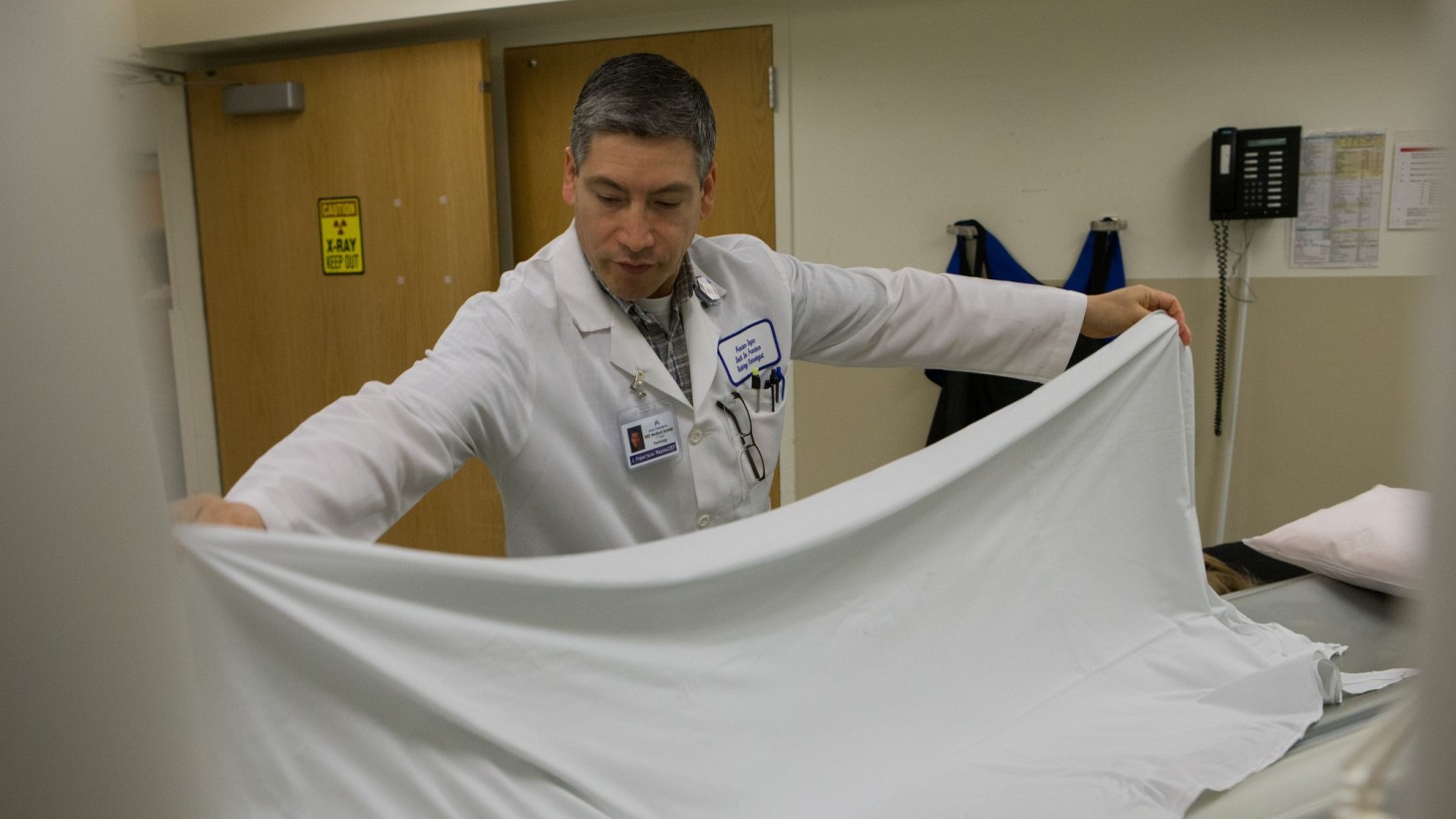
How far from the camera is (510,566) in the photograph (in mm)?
842

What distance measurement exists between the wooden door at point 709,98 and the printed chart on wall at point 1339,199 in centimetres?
139

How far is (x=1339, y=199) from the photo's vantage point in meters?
2.49

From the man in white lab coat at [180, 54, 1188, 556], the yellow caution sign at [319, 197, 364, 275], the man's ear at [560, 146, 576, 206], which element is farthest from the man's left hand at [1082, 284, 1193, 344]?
the yellow caution sign at [319, 197, 364, 275]

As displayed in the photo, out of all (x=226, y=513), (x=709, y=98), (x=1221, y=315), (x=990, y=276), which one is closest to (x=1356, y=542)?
(x=1221, y=315)

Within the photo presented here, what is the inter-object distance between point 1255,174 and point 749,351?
65.8 inches

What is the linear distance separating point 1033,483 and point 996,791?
1.50 feet

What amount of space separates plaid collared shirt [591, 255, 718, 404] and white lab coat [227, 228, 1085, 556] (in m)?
0.02

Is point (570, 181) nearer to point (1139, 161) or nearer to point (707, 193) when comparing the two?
point (707, 193)

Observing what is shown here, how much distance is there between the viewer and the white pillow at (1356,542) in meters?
1.66

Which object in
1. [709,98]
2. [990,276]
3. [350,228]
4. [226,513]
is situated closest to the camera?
[226,513]

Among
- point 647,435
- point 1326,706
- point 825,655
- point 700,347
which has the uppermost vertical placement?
point 700,347

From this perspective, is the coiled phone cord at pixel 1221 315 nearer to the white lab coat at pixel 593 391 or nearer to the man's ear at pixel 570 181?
the white lab coat at pixel 593 391

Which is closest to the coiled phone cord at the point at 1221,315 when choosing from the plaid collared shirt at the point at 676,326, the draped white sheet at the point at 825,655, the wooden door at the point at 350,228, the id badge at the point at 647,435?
the draped white sheet at the point at 825,655

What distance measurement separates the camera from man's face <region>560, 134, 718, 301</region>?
1.25m
